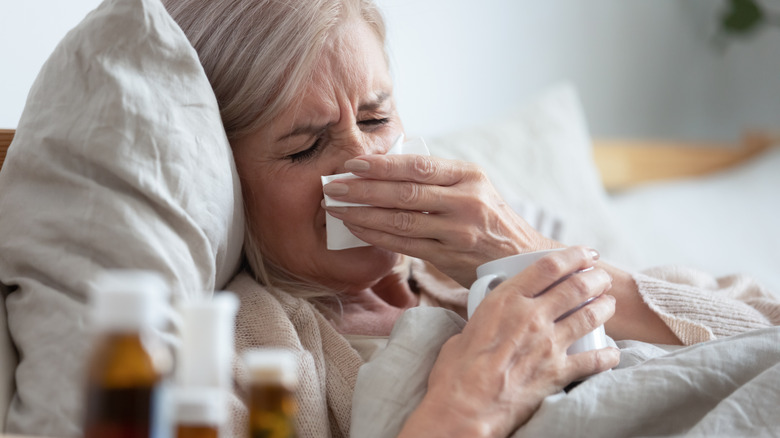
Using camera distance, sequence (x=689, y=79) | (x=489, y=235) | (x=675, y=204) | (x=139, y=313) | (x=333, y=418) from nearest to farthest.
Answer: (x=139, y=313) < (x=333, y=418) < (x=489, y=235) < (x=675, y=204) < (x=689, y=79)

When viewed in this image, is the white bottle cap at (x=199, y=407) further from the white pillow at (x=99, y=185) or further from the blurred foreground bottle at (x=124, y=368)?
the white pillow at (x=99, y=185)

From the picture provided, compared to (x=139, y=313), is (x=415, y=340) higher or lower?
lower

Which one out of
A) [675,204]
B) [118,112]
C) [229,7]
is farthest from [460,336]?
[675,204]

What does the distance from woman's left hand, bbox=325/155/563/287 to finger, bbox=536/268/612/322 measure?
0.72ft

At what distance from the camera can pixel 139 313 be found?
41 cm

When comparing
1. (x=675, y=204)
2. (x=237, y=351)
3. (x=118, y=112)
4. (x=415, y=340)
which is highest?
(x=118, y=112)

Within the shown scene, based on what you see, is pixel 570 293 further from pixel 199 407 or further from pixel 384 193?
pixel 199 407

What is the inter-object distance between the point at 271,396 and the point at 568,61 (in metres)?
2.51

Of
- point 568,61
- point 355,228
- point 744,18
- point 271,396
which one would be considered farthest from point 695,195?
point 271,396

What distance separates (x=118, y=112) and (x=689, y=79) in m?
3.02

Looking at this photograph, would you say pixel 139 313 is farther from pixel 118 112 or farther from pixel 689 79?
pixel 689 79

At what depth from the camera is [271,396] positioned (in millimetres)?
459

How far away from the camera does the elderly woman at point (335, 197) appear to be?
1012mm

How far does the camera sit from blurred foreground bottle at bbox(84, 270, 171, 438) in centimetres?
41
